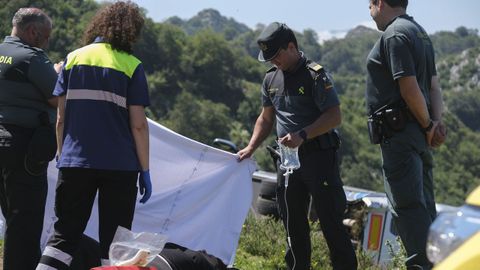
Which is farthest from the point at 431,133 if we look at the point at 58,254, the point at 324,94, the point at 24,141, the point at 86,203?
the point at 24,141

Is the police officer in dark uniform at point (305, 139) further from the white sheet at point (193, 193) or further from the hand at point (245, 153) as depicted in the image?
the white sheet at point (193, 193)

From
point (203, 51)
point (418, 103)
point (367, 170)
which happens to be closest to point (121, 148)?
point (418, 103)

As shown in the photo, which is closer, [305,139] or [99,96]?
[99,96]

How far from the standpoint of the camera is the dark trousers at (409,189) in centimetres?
466

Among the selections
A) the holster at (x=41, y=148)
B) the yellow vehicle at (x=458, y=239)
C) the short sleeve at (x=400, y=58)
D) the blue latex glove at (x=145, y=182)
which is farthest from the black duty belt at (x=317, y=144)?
the yellow vehicle at (x=458, y=239)

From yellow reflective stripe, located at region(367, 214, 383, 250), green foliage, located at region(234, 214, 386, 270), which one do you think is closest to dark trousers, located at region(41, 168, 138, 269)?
green foliage, located at region(234, 214, 386, 270)

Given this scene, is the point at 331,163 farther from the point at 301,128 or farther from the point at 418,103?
the point at 418,103

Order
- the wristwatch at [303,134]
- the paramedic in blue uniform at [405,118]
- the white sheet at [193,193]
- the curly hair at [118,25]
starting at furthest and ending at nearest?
the white sheet at [193,193] < the wristwatch at [303,134] < the paramedic in blue uniform at [405,118] < the curly hair at [118,25]

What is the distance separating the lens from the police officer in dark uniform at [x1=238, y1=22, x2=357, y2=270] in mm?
5207

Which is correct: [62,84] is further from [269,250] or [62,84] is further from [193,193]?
[269,250]

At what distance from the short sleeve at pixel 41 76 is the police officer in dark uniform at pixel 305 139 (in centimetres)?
151

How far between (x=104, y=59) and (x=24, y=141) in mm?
1017

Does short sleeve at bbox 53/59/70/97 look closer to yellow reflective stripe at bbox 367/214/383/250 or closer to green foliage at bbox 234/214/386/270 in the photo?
green foliage at bbox 234/214/386/270

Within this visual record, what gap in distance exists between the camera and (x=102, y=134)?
441 cm
